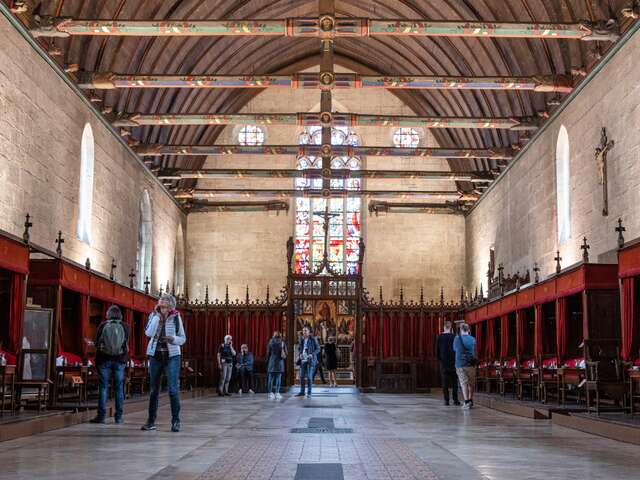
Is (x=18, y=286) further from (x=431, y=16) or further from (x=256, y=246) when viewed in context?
(x=256, y=246)

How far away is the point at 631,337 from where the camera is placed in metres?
11.8

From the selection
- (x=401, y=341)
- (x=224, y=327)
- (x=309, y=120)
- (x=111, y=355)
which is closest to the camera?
(x=111, y=355)

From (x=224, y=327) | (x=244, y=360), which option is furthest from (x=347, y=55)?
(x=244, y=360)

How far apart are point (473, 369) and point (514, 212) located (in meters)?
9.16

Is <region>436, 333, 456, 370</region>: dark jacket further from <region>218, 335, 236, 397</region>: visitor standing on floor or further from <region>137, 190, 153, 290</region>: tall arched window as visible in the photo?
<region>137, 190, 153, 290</region>: tall arched window

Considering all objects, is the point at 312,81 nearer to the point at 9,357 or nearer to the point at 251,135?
the point at 9,357

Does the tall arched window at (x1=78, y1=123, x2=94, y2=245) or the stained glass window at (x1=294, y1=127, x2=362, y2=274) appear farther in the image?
the stained glass window at (x1=294, y1=127, x2=362, y2=274)

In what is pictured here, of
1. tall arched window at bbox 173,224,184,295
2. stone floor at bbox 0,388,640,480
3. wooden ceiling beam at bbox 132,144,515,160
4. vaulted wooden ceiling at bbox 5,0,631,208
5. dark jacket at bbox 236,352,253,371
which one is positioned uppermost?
vaulted wooden ceiling at bbox 5,0,631,208

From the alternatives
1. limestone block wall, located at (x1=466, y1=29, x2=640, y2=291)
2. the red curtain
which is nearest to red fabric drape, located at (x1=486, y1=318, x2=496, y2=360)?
the red curtain

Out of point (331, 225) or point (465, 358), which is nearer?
point (465, 358)

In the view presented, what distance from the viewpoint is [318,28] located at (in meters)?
15.1

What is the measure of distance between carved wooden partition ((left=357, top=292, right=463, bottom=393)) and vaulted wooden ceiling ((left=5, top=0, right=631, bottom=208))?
16.4ft

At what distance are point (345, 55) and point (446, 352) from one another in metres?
16.3

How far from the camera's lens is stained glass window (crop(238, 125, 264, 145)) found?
1213 inches
